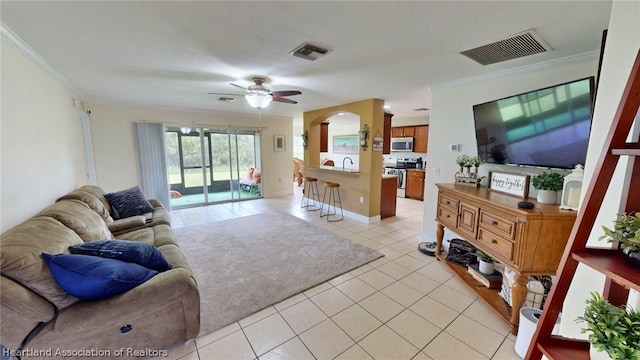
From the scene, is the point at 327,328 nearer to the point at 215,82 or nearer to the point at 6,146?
the point at 6,146

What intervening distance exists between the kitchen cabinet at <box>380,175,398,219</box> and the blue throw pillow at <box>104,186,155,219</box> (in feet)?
13.1

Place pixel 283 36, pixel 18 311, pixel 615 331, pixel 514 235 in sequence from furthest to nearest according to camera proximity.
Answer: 1. pixel 283 36
2. pixel 514 235
3. pixel 18 311
4. pixel 615 331

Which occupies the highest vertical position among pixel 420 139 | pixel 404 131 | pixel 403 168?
pixel 404 131

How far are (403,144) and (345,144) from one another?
251 centimetres

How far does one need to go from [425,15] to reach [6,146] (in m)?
3.16

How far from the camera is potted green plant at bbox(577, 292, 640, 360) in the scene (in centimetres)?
72

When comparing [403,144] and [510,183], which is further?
[403,144]

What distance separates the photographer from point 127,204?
3.40 metres

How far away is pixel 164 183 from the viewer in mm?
5656

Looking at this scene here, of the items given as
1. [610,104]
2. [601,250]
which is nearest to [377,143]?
[610,104]

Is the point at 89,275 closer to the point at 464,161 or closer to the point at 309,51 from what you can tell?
the point at 309,51

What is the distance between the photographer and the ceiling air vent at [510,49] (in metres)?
1.97

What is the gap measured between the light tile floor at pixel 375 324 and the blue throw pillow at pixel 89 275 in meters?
0.69

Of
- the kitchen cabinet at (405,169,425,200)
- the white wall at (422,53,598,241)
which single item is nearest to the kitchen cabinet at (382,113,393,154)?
the white wall at (422,53,598,241)
